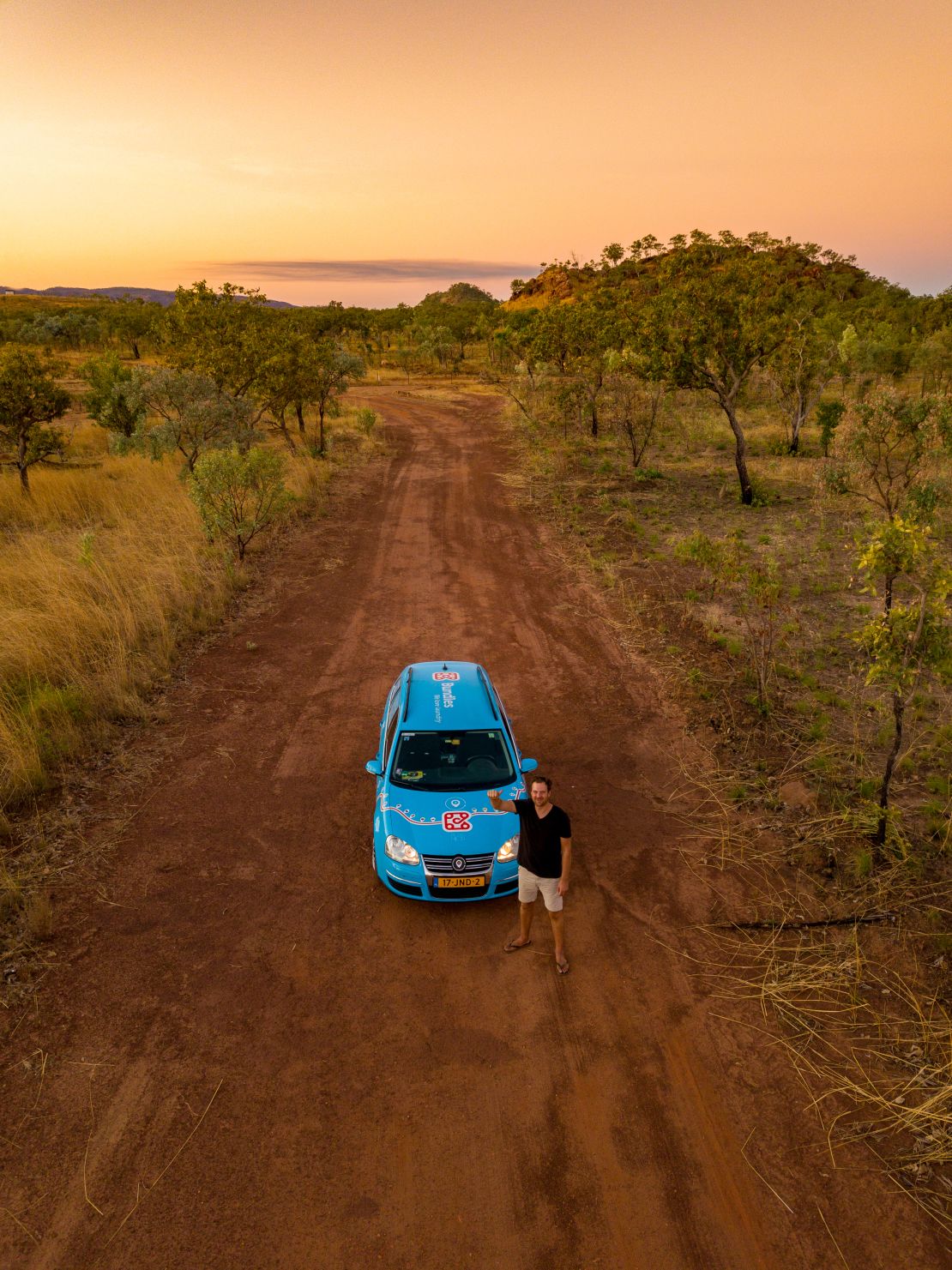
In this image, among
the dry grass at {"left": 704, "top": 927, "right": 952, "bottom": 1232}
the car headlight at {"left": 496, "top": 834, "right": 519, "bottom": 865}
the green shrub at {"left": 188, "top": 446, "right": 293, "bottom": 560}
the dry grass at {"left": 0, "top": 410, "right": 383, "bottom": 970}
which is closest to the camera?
the dry grass at {"left": 704, "top": 927, "right": 952, "bottom": 1232}

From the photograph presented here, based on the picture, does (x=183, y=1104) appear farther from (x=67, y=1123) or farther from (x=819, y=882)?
(x=819, y=882)

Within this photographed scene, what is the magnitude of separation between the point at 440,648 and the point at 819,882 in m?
7.41

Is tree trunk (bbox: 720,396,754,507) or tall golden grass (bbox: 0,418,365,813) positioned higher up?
tree trunk (bbox: 720,396,754,507)

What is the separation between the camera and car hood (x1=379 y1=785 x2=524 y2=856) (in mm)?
6664

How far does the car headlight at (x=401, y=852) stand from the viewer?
6660 millimetres

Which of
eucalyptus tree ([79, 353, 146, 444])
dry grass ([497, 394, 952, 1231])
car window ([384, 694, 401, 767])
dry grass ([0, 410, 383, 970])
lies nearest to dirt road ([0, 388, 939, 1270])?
dry grass ([497, 394, 952, 1231])

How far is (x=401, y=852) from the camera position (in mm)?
6723

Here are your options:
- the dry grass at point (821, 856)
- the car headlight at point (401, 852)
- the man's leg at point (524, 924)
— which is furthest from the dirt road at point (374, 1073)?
the car headlight at point (401, 852)

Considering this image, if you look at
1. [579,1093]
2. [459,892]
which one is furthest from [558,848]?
[579,1093]

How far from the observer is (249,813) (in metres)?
8.22

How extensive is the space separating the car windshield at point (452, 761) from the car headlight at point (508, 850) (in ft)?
2.05

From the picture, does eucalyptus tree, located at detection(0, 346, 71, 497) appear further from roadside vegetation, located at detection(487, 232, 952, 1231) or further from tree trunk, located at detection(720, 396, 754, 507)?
tree trunk, located at detection(720, 396, 754, 507)

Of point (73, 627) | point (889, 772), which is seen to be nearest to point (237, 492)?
point (73, 627)

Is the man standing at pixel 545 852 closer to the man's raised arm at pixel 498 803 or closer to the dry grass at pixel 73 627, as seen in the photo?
the man's raised arm at pixel 498 803
